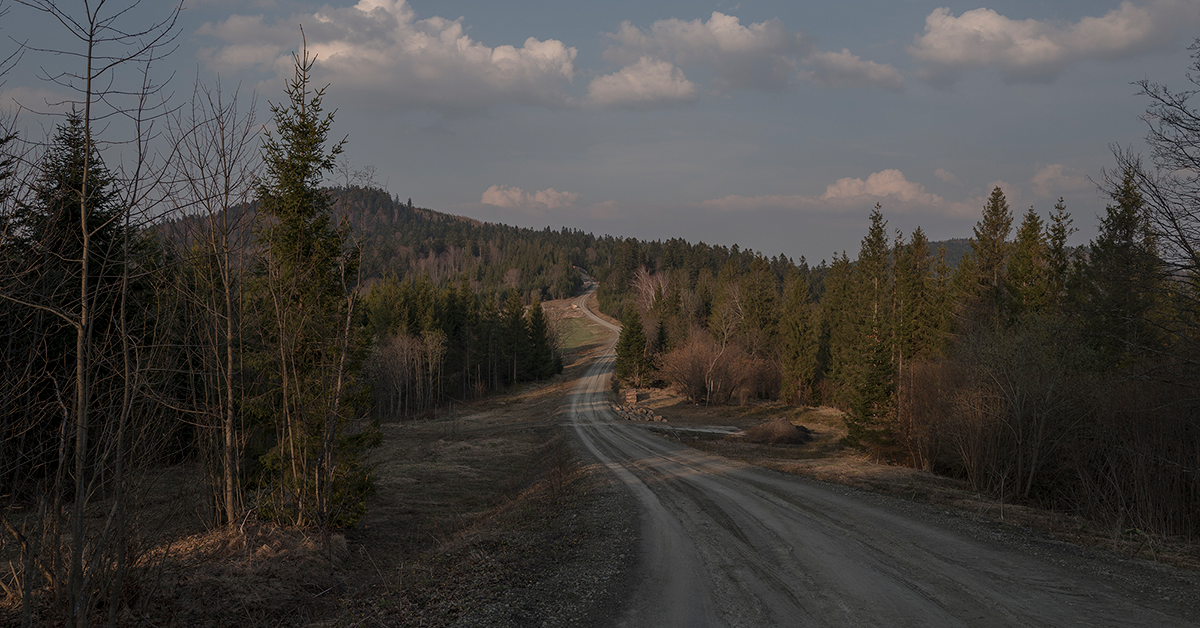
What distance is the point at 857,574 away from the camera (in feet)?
29.0

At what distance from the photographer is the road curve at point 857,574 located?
7262mm

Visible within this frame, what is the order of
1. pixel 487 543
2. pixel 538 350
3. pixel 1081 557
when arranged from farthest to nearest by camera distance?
pixel 538 350, pixel 487 543, pixel 1081 557

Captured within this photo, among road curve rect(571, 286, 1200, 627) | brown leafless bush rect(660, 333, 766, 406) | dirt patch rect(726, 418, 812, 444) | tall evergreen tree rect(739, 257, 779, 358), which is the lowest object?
dirt patch rect(726, 418, 812, 444)

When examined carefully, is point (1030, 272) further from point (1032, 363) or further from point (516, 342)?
point (516, 342)

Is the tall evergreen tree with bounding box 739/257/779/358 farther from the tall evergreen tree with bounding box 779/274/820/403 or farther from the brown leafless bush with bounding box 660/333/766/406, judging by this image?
the brown leafless bush with bounding box 660/333/766/406

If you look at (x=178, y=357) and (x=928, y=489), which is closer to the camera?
(x=178, y=357)

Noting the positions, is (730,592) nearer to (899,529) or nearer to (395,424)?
(899,529)

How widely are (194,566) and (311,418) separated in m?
4.05

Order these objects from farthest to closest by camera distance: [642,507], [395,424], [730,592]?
[395,424]
[642,507]
[730,592]

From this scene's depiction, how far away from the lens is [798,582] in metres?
8.56

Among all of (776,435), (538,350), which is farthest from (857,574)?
(538,350)

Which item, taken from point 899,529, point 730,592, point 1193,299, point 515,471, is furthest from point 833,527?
point 515,471

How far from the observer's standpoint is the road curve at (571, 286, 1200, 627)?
7.26 metres

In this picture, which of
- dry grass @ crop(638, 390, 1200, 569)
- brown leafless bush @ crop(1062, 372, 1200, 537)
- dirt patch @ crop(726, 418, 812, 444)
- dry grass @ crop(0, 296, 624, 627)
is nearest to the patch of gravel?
dry grass @ crop(638, 390, 1200, 569)
